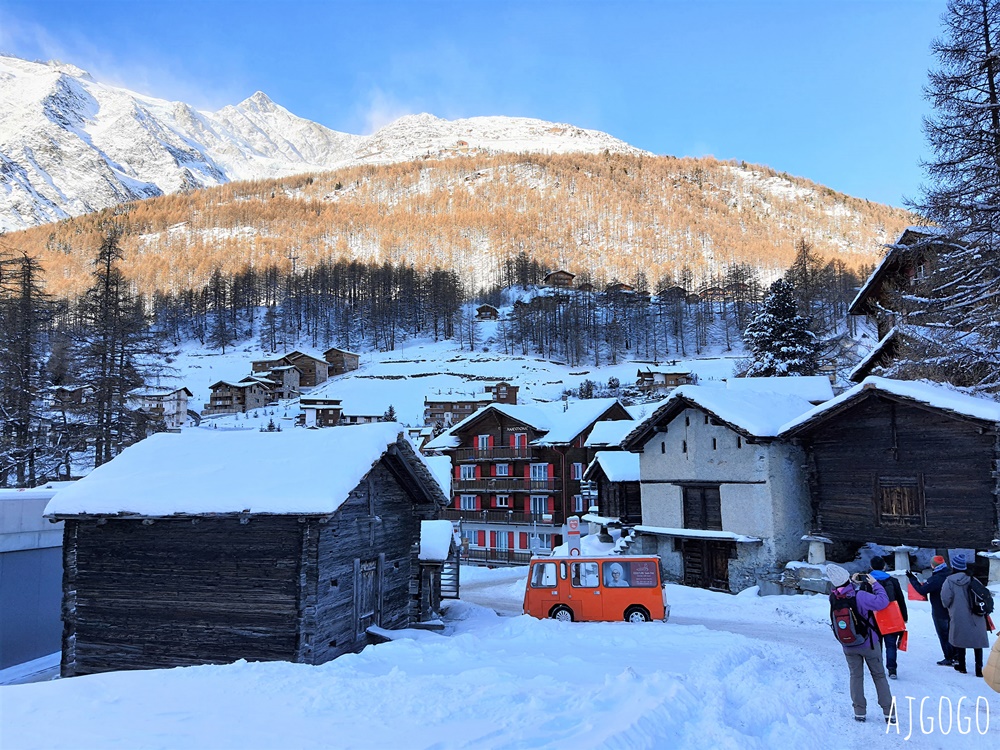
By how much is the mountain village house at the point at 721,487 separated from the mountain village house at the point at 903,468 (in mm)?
1145

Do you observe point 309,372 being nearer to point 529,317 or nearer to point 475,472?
point 529,317

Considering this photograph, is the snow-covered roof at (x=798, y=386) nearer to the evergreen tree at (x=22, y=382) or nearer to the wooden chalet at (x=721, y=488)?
the wooden chalet at (x=721, y=488)

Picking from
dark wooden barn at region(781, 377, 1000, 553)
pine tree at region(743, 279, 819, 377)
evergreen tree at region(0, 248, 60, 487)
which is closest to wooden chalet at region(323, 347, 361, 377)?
evergreen tree at region(0, 248, 60, 487)

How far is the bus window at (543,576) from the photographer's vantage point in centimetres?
1898

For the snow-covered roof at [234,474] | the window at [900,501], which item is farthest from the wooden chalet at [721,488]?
the snow-covered roof at [234,474]

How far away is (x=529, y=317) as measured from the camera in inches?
4793

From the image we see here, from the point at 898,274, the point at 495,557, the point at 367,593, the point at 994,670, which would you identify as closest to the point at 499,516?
the point at 495,557

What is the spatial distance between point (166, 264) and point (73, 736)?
205919 mm

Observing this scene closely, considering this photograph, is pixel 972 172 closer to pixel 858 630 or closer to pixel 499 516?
pixel 858 630

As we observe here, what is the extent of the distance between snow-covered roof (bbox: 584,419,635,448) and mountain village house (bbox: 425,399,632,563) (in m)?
2.40

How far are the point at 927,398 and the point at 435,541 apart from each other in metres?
16.4

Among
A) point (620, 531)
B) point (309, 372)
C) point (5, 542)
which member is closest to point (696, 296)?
point (309, 372)

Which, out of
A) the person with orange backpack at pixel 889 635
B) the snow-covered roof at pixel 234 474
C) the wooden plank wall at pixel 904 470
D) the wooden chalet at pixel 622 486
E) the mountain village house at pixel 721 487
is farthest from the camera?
the wooden chalet at pixel 622 486

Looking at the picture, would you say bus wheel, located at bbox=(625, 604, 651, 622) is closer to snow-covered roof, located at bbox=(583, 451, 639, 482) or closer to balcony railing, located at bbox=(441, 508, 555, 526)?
snow-covered roof, located at bbox=(583, 451, 639, 482)
